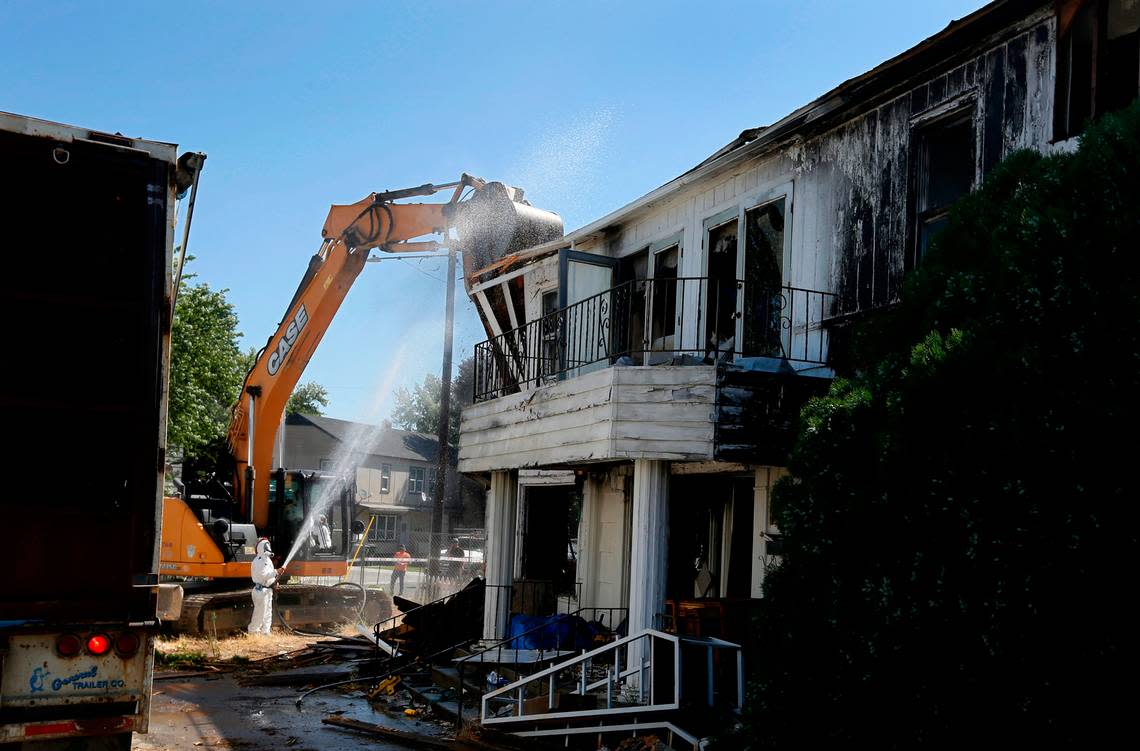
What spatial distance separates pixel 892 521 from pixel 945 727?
106cm

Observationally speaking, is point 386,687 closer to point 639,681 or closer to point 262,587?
point 639,681

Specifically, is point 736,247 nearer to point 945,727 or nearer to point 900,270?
point 900,270

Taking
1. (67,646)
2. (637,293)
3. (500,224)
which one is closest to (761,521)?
(637,293)

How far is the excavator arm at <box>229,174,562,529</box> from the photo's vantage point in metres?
17.0

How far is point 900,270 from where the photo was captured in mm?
9492

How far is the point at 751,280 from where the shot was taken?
37.1 feet

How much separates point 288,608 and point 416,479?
50823mm

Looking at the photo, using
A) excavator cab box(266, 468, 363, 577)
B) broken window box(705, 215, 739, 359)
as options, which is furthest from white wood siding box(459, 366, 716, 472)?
excavator cab box(266, 468, 363, 577)

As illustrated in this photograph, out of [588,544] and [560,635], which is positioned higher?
[588,544]

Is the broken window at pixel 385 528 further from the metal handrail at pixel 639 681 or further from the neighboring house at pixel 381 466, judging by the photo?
the metal handrail at pixel 639 681

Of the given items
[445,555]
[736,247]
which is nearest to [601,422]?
[736,247]

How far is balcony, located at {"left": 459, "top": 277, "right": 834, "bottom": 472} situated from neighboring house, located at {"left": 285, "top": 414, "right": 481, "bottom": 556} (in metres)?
49.9

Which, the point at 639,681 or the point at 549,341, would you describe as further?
the point at 549,341

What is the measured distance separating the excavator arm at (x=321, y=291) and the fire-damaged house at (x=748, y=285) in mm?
2942
